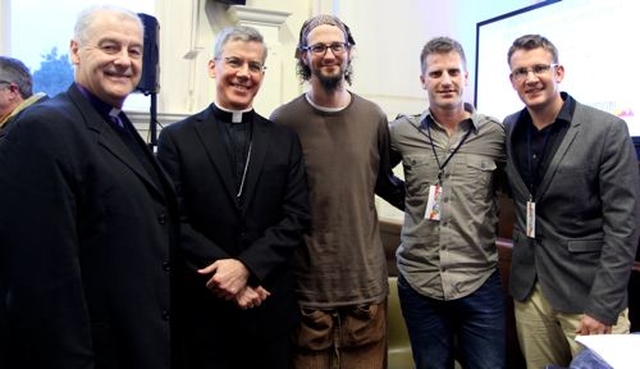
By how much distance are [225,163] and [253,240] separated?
10.0 inches

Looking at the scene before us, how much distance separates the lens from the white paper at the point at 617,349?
1.05 metres

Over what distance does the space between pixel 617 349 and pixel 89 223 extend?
114cm

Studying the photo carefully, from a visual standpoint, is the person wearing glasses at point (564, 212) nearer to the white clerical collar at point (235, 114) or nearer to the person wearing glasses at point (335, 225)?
the person wearing glasses at point (335, 225)

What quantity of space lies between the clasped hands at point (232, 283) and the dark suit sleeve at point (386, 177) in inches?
26.8

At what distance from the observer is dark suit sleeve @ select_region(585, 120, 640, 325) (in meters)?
1.65

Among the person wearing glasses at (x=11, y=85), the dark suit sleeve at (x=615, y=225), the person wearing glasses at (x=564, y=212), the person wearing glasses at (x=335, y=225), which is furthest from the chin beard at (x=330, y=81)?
the person wearing glasses at (x=11, y=85)

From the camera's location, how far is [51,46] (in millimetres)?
3566

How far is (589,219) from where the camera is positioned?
5.71 feet

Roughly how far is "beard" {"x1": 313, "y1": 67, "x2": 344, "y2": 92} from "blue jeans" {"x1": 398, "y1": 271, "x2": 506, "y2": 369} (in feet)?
2.42

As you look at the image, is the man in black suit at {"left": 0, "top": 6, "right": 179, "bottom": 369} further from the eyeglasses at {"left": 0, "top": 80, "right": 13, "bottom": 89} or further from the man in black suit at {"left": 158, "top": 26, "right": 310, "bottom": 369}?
the eyeglasses at {"left": 0, "top": 80, "right": 13, "bottom": 89}

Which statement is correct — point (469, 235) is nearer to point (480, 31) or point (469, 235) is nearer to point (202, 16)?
point (480, 31)

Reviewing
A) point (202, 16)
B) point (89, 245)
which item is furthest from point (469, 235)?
point (202, 16)

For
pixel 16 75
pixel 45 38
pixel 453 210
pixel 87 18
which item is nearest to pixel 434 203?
pixel 453 210

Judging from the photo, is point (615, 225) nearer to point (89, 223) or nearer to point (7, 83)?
point (89, 223)
